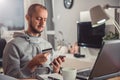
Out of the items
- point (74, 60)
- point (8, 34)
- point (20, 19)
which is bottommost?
point (74, 60)

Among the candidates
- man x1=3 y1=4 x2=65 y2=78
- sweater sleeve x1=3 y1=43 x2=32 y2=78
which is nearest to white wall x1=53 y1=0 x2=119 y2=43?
man x1=3 y1=4 x2=65 y2=78

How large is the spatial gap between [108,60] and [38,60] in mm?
514

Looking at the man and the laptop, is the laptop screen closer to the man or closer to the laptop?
the laptop

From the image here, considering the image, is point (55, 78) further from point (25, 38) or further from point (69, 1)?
point (69, 1)

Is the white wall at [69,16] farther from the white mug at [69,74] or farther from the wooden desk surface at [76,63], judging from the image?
the white mug at [69,74]

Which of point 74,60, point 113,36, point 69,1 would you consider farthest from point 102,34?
point 69,1

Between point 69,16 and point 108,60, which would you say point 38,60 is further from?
point 69,16

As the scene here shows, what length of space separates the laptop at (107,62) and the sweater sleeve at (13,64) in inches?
23.5

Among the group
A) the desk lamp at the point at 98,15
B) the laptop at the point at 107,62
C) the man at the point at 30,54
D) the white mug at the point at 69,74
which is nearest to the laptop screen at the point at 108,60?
the laptop at the point at 107,62

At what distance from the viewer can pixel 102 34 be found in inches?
144

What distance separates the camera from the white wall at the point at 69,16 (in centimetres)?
435

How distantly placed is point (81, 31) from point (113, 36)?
3.07ft

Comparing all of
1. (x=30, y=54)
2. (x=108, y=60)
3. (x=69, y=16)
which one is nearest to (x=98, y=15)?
(x=108, y=60)

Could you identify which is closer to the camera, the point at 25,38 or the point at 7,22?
the point at 25,38
